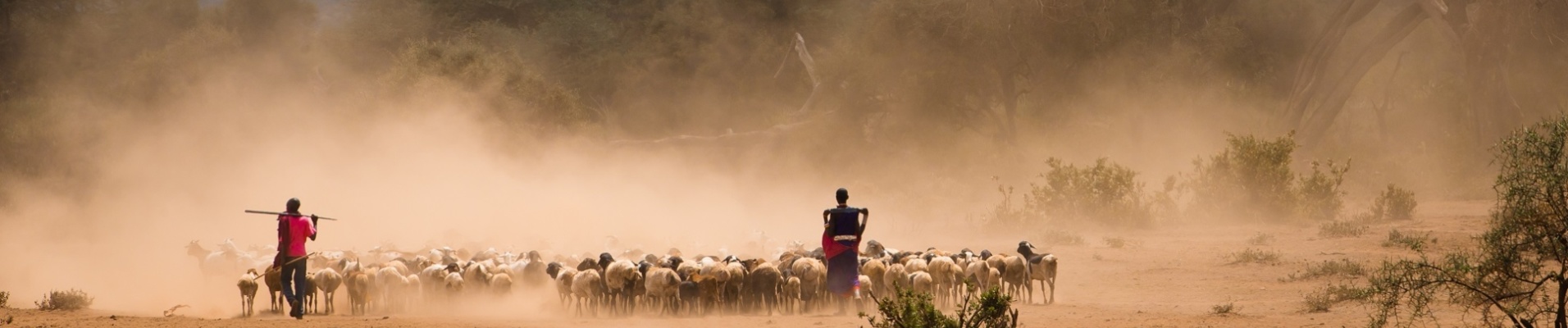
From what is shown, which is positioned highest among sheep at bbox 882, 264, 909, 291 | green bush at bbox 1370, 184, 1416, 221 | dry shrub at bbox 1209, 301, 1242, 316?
green bush at bbox 1370, 184, 1416, 221

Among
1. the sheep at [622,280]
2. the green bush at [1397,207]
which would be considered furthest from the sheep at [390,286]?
the green bush at [1397,207]

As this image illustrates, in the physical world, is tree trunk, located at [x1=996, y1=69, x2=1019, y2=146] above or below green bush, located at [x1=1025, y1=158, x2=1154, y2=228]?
above

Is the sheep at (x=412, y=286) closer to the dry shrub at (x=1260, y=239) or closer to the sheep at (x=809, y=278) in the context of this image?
the sheep at (x=809, y=278)

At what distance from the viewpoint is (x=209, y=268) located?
66.3 ft

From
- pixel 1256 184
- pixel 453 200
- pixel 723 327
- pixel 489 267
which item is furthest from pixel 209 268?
pixel 1256 184

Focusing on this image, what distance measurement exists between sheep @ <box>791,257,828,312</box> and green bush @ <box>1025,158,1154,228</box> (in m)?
13.3

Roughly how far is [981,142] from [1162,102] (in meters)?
5.16

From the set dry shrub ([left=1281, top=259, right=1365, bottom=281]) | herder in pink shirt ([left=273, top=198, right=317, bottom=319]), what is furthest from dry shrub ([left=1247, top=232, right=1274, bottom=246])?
herder in pink shirt ([left=273, top=198, right=317, bottom=319])

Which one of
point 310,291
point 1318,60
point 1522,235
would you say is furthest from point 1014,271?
point 1318,60

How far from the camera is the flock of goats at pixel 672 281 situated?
50.6 ft

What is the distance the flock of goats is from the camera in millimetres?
15430

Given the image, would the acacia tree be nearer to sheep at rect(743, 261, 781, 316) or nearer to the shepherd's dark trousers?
sheep at rect(743, 261, 781, 316)

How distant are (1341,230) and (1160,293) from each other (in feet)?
23.6

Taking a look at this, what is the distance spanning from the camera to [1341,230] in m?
23.3
